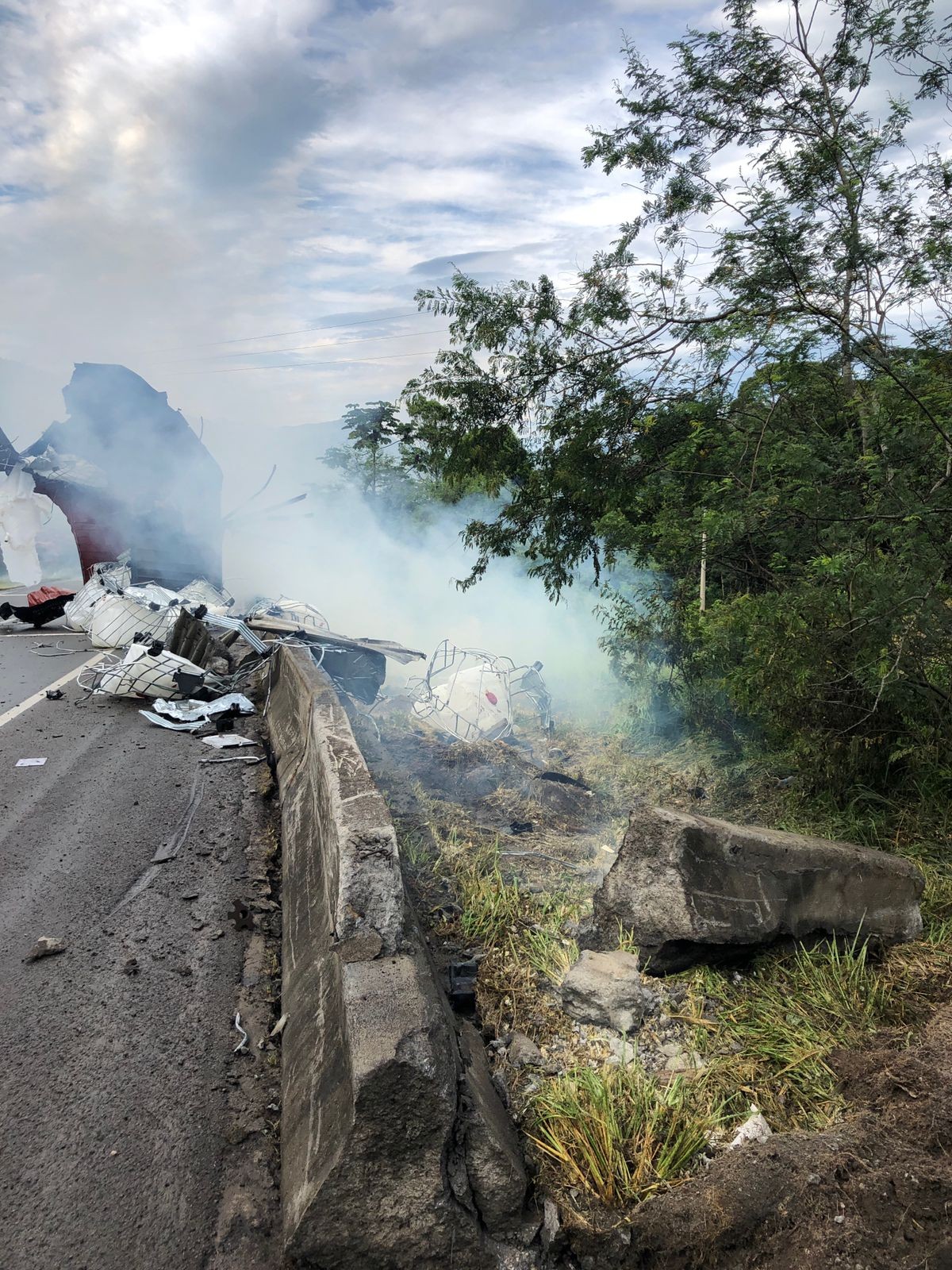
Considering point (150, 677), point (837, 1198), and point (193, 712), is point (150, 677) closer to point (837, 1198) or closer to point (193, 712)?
point (193, 712)

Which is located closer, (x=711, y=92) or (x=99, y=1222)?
(x=99, y=1222)

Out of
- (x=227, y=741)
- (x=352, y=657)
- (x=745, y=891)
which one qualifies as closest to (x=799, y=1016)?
(x=745, y=891)

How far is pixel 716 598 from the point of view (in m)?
6.93

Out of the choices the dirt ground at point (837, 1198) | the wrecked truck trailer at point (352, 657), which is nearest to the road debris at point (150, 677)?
the wrecked truck trailer at point (352, 657)

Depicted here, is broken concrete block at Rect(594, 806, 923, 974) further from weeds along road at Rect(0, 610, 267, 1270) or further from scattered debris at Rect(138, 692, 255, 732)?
scattered debris at Rect(138, 692, 255, 732)

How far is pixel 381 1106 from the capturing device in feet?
6.86

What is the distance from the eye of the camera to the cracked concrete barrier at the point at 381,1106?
2.00 meters

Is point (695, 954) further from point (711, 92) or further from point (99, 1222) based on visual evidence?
point (711, 92)

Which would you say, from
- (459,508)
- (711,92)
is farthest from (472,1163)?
(459,508)

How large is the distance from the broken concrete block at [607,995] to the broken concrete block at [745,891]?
0.19 m

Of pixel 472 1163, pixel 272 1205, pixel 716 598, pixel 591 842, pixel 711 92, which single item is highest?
pixel 711 92

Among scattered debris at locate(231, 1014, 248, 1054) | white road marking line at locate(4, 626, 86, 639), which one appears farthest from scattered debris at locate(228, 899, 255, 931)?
white road marking line at locate(4, 626, 86, 639)

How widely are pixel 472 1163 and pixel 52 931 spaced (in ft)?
7.86

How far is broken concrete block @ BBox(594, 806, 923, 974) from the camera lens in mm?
3195
